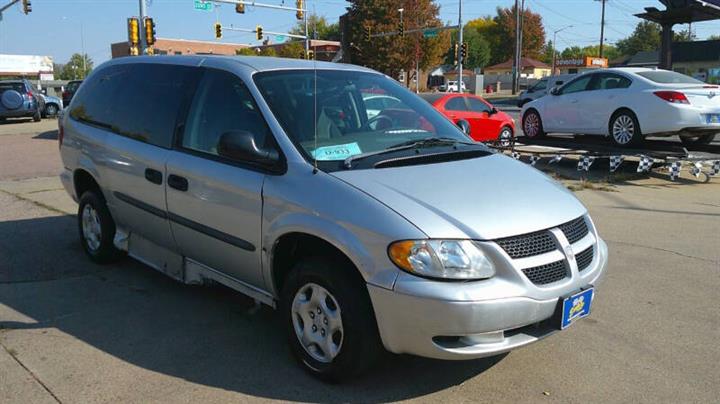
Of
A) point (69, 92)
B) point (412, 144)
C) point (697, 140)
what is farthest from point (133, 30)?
point (412, 144)

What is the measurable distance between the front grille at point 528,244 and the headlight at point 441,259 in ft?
0.53

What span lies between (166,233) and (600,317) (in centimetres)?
324

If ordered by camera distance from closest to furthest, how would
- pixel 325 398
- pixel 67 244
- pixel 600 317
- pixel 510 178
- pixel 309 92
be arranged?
pixel 325 398 < pixel 510 178 < pixel 309 92 < pixel 600 317 < pixel 67 244

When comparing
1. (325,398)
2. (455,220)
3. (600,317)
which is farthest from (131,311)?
(600,317)

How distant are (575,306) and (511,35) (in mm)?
100363

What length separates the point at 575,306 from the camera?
3398 mm

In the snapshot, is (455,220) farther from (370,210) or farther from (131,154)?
(131,154)

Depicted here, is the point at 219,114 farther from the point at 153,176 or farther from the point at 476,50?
the point at 476,50

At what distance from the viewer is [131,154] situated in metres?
4.87

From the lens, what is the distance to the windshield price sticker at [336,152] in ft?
12.2

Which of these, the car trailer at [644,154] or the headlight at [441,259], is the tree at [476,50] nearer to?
the car trailer at [644,154]

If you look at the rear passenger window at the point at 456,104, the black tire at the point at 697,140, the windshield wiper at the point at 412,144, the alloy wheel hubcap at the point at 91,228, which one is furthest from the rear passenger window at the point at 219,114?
the rear passenger window at the point at 456,104

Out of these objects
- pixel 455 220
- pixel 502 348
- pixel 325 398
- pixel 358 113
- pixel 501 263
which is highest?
pixel 358 113

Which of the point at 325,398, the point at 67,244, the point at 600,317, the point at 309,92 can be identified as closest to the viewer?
the point at 325,398
